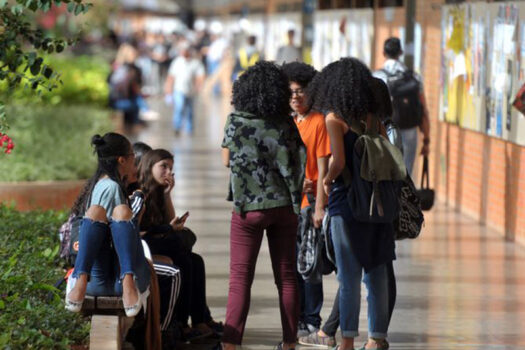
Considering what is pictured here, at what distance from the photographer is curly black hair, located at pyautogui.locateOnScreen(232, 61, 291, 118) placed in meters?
6.75

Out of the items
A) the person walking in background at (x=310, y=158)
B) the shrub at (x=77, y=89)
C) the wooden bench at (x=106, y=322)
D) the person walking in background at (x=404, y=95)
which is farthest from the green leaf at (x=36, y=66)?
the shrub at (x=77, y=89)

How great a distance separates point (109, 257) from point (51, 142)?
8.87 metres

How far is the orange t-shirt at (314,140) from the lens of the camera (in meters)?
7.39

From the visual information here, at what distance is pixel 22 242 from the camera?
837 centimetres

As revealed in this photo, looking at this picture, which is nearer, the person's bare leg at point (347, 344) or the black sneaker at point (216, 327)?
the person's bare leg at point (347, 344)

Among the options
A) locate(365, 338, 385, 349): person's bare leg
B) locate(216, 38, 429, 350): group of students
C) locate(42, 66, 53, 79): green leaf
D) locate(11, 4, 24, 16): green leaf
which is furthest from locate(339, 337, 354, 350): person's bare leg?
locate(11, 4, 24, 16): green leaf

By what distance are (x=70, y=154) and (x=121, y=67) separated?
12.6 metres

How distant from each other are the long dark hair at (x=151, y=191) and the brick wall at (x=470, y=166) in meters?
4.99

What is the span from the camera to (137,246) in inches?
254

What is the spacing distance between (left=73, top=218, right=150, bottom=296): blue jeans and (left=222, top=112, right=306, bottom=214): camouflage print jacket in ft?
2.18

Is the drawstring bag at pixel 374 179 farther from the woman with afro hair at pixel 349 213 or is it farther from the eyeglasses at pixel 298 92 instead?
the eyeglasses at pixel 298 92

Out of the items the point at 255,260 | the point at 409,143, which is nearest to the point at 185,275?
the point at 255,260

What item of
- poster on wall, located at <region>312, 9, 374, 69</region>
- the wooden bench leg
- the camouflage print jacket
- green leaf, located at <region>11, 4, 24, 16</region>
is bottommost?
the wooden bench leg

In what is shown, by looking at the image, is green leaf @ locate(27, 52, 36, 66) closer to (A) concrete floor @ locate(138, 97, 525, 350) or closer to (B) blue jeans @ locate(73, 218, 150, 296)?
(B) blue jeans @ locate(73, 218, 150, 296)
